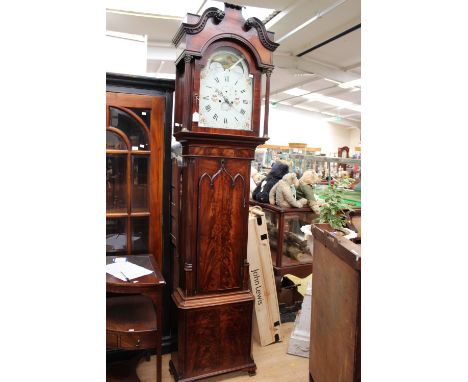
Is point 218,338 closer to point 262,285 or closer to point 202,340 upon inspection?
point 202,340

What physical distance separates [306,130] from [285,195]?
10.8m

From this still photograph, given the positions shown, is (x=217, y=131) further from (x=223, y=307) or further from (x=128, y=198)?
(x=223, y=307)

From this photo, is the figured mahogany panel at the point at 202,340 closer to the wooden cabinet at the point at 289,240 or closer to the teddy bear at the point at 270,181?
the wooden cabinet at the point at 289,240

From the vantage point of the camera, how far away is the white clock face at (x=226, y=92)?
2.10 meters

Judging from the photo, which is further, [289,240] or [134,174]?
[289,240]

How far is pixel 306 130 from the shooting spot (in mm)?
13789

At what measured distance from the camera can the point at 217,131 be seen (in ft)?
6.98

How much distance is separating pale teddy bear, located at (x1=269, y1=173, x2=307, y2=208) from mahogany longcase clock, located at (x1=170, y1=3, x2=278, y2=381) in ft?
4.04

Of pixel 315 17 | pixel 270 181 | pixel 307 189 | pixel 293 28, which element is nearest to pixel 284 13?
pixel 315 17

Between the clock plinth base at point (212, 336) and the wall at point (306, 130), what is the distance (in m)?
10.8

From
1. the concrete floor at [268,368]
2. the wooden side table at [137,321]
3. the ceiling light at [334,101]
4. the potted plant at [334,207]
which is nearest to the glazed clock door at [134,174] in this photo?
the wooden side table at [137,321]

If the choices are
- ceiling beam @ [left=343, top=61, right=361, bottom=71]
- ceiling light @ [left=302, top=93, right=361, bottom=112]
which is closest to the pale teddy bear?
ceiling beam @ [left=343, top=61, right=361, bottom=71]
